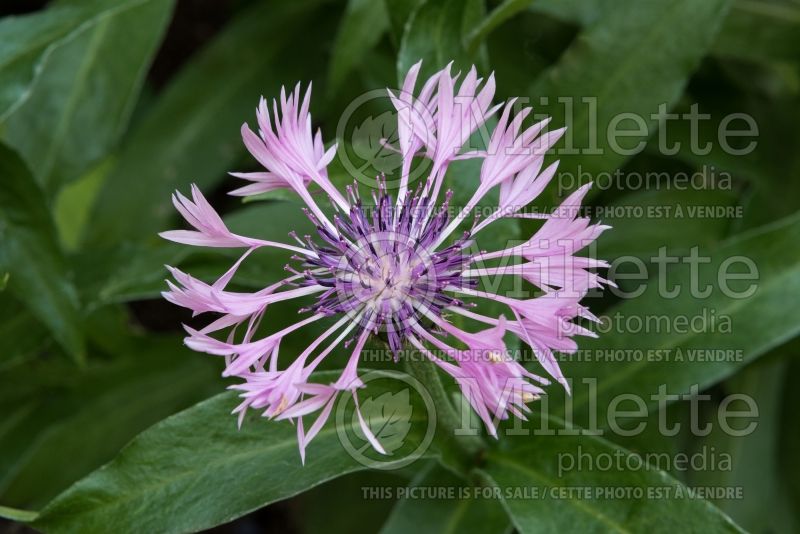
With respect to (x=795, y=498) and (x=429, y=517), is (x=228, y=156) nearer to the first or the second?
(x=429, y=517)

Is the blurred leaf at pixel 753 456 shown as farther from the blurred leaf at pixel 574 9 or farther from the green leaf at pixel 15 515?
the green leaf at pixel 15 515

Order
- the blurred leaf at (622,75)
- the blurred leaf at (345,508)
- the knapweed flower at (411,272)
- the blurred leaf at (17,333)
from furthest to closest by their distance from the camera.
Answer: the blurred leaf at (345,508), the blurred leaf at (17,333), the blurred leaf at (622,75), the knapweed flower at (411,272)

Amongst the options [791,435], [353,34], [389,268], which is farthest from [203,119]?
[791,435]

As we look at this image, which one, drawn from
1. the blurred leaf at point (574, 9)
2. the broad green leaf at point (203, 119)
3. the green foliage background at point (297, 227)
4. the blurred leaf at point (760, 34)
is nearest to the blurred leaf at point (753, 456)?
the green foliage background at point (297, 227)

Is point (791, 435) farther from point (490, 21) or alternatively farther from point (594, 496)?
point (490, 21)

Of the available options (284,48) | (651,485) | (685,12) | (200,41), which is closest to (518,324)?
(651,485)
